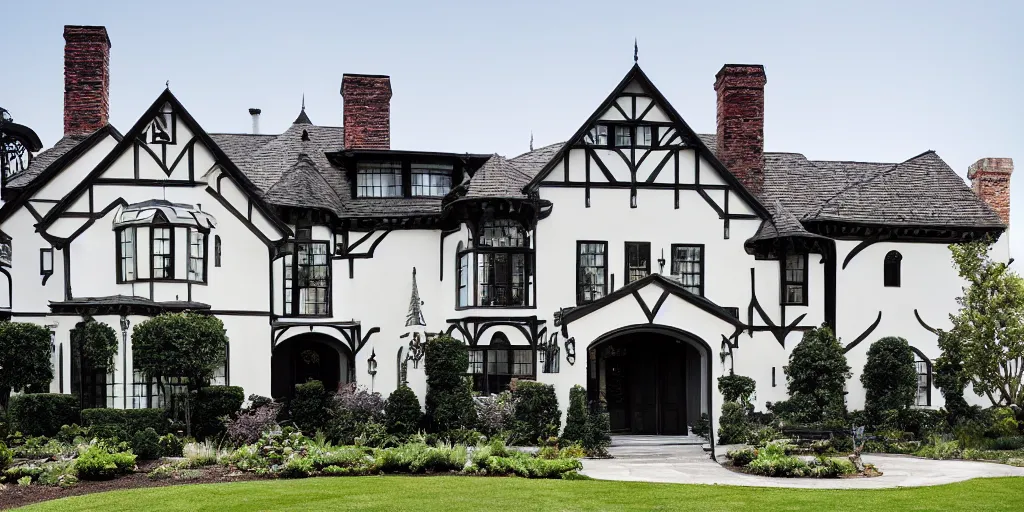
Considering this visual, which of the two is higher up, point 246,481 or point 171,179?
point 171,179

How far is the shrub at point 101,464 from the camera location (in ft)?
63.6

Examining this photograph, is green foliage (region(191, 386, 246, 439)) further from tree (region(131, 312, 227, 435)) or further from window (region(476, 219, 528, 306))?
window (region(476, 219, 528, 306))

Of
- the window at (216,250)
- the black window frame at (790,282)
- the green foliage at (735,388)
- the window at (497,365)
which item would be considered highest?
the window at (216,250)

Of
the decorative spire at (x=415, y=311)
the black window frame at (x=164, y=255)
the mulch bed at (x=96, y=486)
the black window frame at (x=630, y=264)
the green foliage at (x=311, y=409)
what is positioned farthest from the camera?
the black window frame at (x=630, y=264)

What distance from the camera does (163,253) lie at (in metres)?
26.2

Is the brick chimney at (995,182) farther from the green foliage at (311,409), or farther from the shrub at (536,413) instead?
the green foliage at (311,409)

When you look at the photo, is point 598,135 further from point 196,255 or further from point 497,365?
point 196,255

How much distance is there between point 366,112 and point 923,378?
16378 millimetres

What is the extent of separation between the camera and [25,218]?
27.2 m

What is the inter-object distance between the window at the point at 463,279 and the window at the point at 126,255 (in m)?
7.79

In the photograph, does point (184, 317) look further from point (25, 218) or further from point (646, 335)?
point (646, 335)

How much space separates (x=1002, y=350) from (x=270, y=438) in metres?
17.2

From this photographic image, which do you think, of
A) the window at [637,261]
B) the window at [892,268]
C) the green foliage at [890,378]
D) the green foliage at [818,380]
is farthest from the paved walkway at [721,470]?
the window at [892,268]

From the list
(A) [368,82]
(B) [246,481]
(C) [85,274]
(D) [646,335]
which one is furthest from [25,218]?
(D) [646,335]
